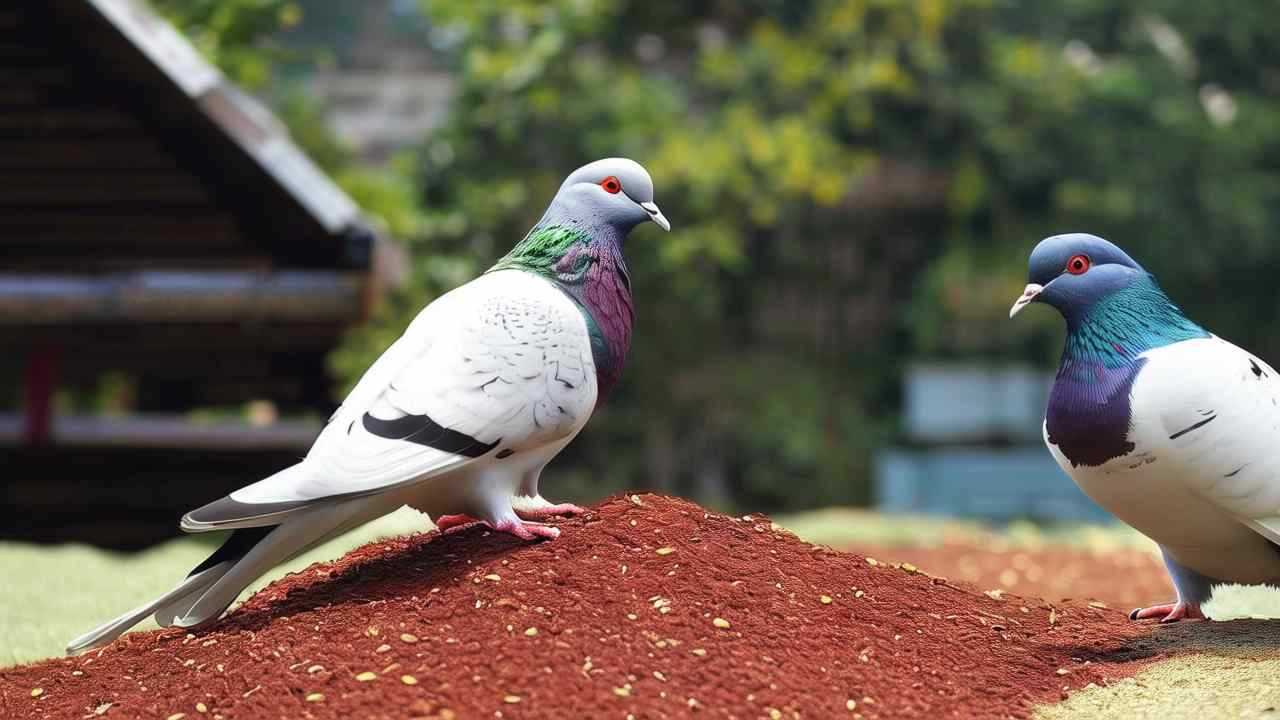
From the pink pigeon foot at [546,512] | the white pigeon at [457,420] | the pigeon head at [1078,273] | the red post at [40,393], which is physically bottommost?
the red post at [40,393]

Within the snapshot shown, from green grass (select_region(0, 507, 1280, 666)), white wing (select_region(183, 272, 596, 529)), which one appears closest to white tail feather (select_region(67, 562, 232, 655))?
white wing (select_region(183, 272, 596, 529))

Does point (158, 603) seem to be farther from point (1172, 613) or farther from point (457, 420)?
point (1172, 613)

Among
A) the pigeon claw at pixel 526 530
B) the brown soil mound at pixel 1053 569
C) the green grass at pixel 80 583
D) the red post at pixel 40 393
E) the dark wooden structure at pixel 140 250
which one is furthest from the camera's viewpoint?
the red post at pixel 40 393

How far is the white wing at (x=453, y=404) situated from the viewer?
3.38 metres

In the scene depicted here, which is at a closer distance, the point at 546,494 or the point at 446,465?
the point at 446,465

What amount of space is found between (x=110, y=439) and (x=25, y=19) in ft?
7.84

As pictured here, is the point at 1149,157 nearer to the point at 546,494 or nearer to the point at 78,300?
the point at 546,494

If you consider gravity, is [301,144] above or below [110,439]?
above

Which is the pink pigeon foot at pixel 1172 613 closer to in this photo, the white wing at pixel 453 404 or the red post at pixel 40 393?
the white wing at pixel 453 404

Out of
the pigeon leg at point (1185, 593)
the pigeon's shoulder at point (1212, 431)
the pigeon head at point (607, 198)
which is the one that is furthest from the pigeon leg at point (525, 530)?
the pigeon leg at point (1185, 593)

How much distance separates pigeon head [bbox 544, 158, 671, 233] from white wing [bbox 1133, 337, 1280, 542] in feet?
4.43

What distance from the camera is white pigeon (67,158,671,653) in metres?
3.40

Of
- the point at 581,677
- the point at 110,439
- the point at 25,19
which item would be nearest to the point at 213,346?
the point at 110,439

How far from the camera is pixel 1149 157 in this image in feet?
46.8
